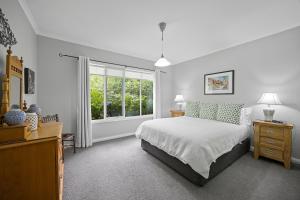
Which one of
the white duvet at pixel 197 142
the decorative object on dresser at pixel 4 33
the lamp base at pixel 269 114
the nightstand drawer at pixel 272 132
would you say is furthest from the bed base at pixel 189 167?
the decorative object on dresser at pixel 4 33

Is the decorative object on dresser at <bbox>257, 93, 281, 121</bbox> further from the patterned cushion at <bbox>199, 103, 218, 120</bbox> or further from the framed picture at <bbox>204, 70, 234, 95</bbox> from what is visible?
the patterned cushion at <bbox>199, 103, 218, 120</bbox>

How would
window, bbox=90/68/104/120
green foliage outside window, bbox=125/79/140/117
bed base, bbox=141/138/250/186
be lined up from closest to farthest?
bed base, bbox=141/138/250/186, window, bbox=90/68/104/120, green foliage outside window, bbox=125/79/140/117

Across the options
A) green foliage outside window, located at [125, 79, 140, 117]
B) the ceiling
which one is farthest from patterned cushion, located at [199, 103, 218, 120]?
green foliage outside window, located at [125, 79, 140, 117]

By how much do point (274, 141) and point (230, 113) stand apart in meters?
0.87

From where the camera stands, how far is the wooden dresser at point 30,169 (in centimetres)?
92

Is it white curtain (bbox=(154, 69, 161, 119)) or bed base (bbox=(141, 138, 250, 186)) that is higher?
white curtain (bbox=(154, 69, 161, 119))

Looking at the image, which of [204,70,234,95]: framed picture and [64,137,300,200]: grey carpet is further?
[204,70,234,95]: framed picture

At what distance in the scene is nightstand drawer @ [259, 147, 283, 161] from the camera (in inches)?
90.4

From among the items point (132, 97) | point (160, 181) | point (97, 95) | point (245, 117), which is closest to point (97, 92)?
point (97, 95)

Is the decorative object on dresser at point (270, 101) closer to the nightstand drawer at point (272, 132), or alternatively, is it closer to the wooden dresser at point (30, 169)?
the nightstand drawer at point (272, 132)

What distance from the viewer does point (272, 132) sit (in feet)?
7.80

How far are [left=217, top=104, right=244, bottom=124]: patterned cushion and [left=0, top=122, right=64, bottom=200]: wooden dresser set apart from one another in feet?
10.6

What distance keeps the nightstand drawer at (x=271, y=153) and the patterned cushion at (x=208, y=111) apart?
3.62 ft

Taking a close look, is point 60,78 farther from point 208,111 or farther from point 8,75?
point 208,111
